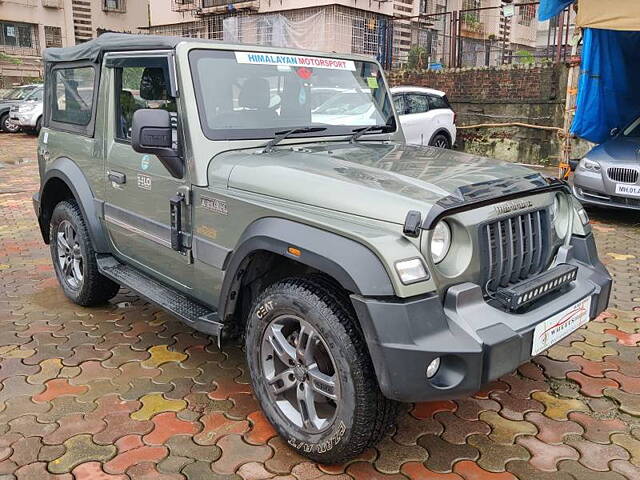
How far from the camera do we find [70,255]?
4.71m

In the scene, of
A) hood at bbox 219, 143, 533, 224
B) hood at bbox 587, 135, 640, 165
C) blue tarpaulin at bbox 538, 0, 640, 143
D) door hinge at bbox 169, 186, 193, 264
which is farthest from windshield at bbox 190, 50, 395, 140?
blue tarpaulin at bbox 538, 0, 640, 143

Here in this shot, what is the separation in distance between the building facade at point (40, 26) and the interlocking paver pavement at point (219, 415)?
29.1 metres

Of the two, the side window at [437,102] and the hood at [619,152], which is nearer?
the hood at [619,152]

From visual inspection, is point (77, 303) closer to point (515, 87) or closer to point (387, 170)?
point (387, 170)

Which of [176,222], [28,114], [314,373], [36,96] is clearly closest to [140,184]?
[176,222]

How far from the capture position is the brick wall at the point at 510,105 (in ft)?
41.3

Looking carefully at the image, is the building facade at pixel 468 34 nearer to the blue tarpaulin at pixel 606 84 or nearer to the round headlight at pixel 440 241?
the blue tarpaulin at pixel 606 84

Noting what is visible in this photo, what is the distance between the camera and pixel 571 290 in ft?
9.68

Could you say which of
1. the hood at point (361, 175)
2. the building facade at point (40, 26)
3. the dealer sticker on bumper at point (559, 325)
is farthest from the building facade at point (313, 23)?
the dealer sticker on bumper at point (559, 325)

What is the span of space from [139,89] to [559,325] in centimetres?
278

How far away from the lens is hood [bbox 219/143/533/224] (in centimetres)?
257

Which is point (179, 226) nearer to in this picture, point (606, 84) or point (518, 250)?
point (518, 250)

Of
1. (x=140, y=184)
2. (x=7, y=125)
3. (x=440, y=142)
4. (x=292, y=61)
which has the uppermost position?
(x=292, y=61)

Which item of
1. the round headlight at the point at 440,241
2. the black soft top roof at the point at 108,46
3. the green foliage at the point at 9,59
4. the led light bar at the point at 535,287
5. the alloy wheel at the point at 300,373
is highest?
the green foliage at the point at 9,59
